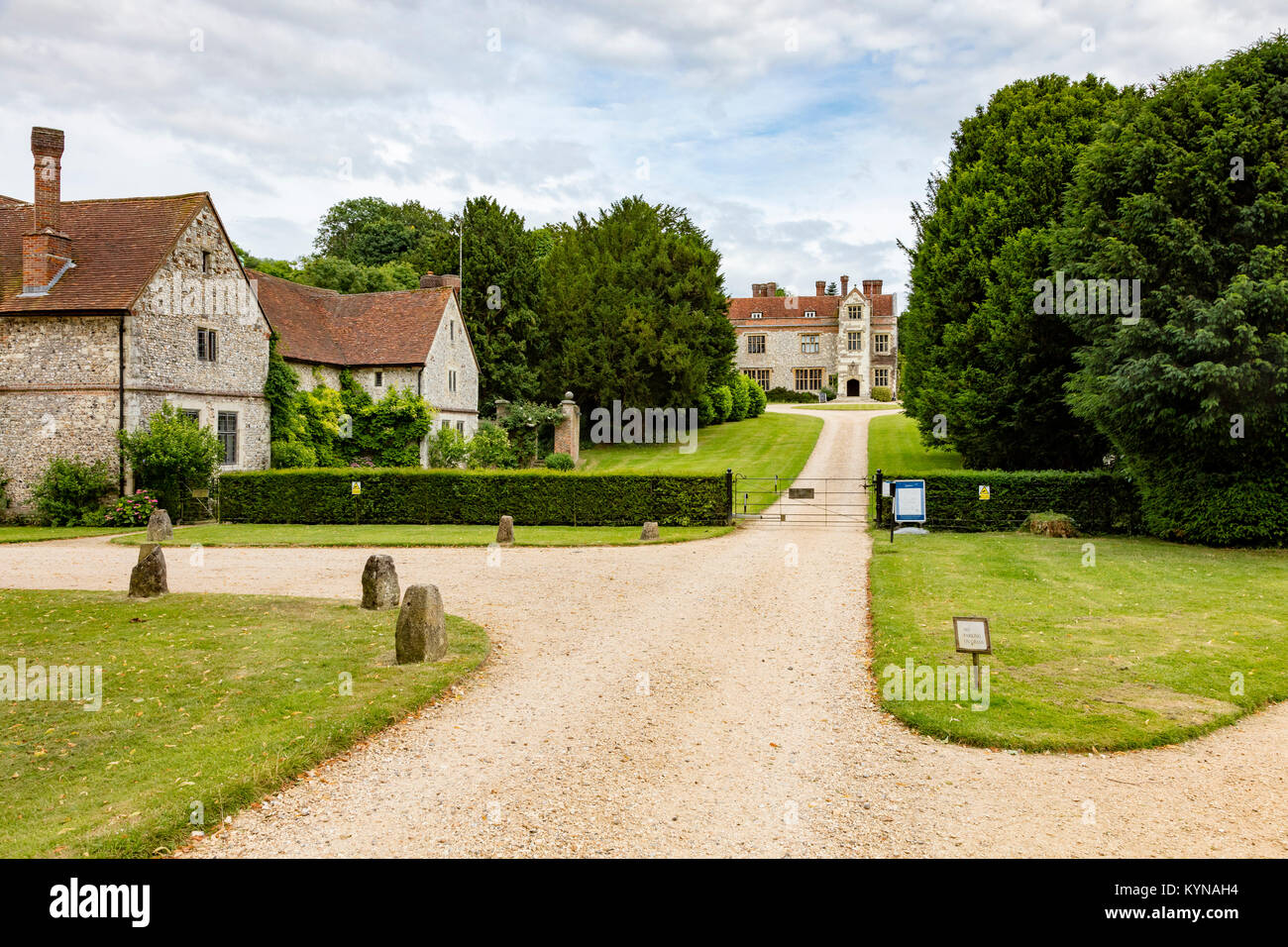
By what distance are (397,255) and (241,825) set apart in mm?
67501

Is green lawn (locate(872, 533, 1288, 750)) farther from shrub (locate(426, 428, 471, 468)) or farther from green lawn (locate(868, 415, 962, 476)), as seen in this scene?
shrub (locate(426, 428, 471, 468))

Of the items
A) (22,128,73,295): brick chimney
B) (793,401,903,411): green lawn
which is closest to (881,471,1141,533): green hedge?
(22,128,73,295): brick chimney

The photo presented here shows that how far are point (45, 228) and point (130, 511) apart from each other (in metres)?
9.37

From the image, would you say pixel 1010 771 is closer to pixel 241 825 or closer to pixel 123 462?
pixel 241 825

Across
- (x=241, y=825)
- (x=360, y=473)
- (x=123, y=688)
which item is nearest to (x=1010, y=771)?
(x=241, y=825)

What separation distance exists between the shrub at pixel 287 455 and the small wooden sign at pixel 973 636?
28.0 metres

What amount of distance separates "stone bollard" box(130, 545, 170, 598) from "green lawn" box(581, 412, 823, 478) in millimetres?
22880

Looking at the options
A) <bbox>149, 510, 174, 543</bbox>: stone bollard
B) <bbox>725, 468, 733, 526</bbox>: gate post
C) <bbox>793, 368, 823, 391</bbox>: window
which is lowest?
<bbox>149, 510, 174, 543</bbox>: stone bollard

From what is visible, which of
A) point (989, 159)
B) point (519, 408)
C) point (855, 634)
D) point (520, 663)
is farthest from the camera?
point (519, 408)

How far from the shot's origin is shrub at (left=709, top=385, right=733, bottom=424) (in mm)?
53750

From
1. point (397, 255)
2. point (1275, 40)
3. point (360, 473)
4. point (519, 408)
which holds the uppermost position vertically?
point (397, 255)

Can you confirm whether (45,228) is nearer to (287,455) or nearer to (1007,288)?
(287,455)

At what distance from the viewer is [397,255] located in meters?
68.3

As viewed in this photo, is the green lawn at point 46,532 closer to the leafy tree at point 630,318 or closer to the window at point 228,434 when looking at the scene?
the window at point 228,434
